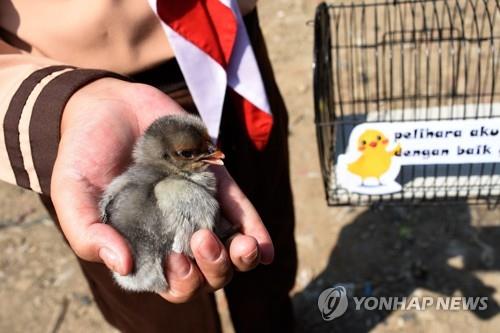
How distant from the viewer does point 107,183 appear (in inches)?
60.9

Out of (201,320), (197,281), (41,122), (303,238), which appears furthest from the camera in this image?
(303,238)

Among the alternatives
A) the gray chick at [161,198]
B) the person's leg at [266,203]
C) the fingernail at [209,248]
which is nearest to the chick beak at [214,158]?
the gray chick at [161,198]

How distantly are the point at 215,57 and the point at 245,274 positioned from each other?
782 mm

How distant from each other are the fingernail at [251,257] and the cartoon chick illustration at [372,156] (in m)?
0.70

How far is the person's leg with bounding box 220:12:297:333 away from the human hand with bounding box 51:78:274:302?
14.6 inches

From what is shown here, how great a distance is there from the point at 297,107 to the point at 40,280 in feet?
5.84

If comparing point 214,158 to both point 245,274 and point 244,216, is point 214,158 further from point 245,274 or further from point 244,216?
point 245,274

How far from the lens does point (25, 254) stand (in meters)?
3.38

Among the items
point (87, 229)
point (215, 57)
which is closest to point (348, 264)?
point (215, 57)

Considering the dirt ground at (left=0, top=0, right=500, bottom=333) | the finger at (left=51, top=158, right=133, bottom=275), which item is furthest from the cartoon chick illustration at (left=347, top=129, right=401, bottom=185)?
the dirt ground at (left=0, top=0, right=500, bottom=333)

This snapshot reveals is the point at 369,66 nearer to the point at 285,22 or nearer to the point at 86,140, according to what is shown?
the point at 285,22

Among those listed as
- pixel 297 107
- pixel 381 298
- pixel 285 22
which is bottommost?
pixel 381 298

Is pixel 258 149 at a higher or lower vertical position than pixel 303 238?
higher

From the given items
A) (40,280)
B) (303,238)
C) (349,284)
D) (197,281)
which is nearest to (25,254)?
(40,280)
